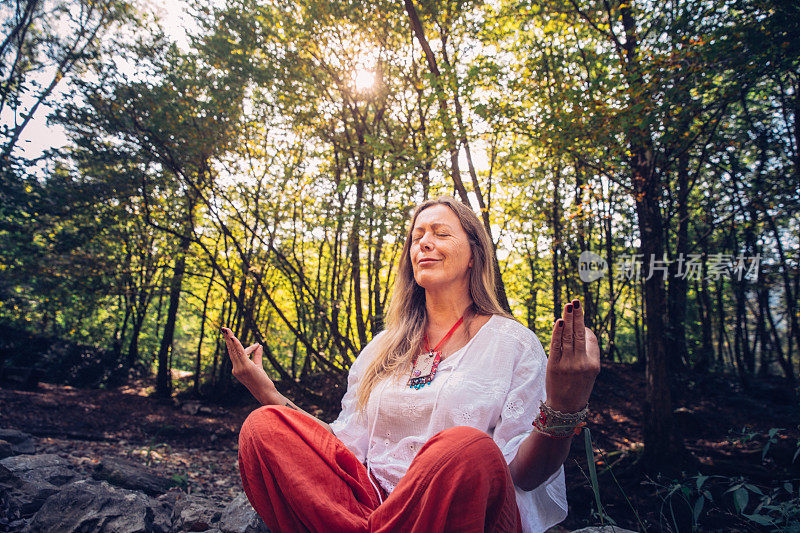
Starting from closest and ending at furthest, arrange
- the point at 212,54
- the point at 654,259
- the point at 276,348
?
the point at 654,259, the point at 212,54, the point at 276,348

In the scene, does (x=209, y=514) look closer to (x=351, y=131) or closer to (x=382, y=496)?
(x=382, y=496)

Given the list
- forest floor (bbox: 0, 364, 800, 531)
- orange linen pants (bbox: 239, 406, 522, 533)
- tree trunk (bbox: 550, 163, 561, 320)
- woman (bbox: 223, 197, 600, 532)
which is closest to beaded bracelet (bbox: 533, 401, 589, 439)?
woman (bbox: 223, 197, 600, 532)

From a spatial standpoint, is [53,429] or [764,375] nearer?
[53,429]

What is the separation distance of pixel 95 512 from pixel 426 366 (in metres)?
2.35

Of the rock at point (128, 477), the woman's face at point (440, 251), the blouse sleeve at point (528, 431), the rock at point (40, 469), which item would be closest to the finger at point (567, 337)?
the blouse sleeve at point (528, 431)

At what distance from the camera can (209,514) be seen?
117 inches

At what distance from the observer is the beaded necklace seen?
1.72 metres

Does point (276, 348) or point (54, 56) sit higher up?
point (54, 56)

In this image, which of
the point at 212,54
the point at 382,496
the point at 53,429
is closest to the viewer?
the point at 382,496

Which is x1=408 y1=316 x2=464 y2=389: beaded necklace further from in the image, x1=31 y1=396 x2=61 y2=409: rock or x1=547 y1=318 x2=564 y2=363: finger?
x1=31 y1=396 x2=61 y2=409: rock

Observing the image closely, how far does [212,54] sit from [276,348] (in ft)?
27.2

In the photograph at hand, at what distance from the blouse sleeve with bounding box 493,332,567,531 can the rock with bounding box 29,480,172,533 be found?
2.41 m

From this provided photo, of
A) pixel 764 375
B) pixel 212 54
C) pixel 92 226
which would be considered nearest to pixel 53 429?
pixel 92 226

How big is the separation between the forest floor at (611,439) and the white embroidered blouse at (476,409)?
2.62ft
